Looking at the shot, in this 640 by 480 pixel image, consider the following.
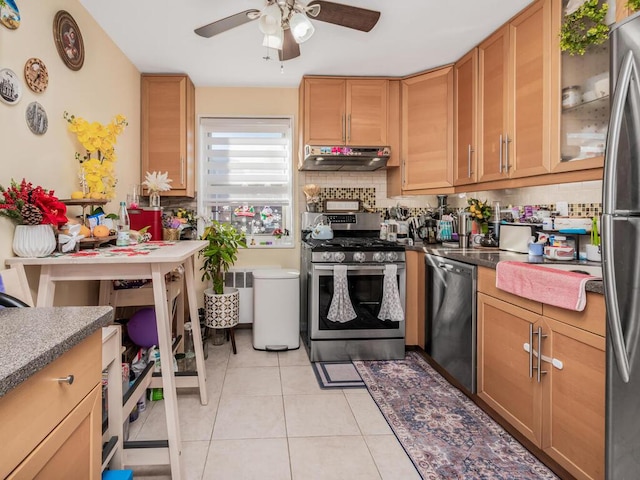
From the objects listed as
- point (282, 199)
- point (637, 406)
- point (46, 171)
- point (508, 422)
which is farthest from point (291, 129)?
point (637, 406)

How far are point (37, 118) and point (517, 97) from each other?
8.95 ft

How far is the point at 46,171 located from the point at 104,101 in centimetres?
94

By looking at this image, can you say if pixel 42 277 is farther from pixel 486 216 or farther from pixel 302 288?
pixel 486 216

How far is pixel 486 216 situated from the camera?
3.15 metres

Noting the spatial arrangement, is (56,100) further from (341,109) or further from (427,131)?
(427,131)

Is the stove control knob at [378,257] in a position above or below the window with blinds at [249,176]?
below

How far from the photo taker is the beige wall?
1714mm

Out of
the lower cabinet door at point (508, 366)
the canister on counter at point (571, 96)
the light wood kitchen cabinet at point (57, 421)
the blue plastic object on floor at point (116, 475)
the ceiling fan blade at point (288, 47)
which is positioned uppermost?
the ceiling fan blade at point (288, 47)

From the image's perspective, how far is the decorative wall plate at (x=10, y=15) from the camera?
65.1 inches

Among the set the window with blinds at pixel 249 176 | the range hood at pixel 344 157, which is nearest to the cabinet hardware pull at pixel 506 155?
the range hood at pixel 344 157

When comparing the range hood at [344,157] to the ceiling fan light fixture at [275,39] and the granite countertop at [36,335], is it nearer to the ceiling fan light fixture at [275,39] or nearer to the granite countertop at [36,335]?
the ceiling fan light fixture at [275,39]

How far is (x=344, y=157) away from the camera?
3477 mm

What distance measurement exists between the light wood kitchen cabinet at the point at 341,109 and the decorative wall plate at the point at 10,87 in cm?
216

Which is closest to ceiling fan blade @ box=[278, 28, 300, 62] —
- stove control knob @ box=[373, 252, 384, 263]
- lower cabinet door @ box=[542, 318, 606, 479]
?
stove control knob @ box=[373, 252, 384, 263]
